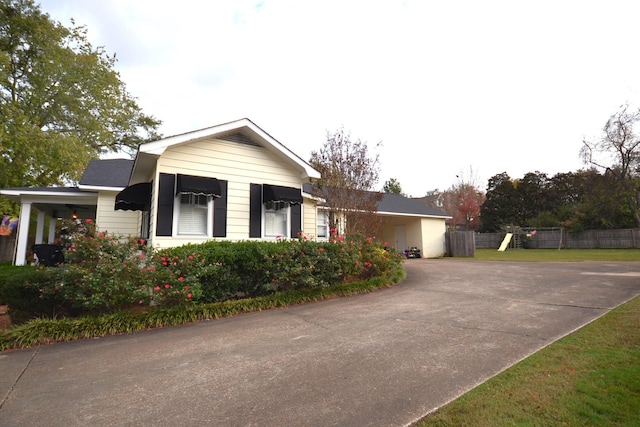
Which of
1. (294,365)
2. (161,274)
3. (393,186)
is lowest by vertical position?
(294,365)

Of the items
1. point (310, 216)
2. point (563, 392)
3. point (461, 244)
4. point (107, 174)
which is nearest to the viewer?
point (563, 392)

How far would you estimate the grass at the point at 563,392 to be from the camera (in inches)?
97.4

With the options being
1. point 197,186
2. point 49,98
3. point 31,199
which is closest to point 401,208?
point 197,186

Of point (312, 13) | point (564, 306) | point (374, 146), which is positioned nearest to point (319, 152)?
point (374, 146)

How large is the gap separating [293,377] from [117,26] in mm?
12731

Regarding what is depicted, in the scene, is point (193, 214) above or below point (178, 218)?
above

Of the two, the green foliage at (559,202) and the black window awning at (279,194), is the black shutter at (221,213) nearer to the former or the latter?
the black window awning at (279,194)

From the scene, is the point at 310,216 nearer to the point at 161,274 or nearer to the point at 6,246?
the point at 161,274

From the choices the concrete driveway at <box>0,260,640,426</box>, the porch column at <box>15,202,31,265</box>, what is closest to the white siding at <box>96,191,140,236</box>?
the porch column at <box>15,202,31,265</box>

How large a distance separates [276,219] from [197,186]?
2735 millimetres

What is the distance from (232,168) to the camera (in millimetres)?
9039

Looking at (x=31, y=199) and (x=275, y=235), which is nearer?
(x=275, y=235)

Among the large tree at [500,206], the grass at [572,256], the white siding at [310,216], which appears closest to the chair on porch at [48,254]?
the white siding at [310,216]

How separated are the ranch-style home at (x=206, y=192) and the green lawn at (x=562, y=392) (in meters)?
6.99
